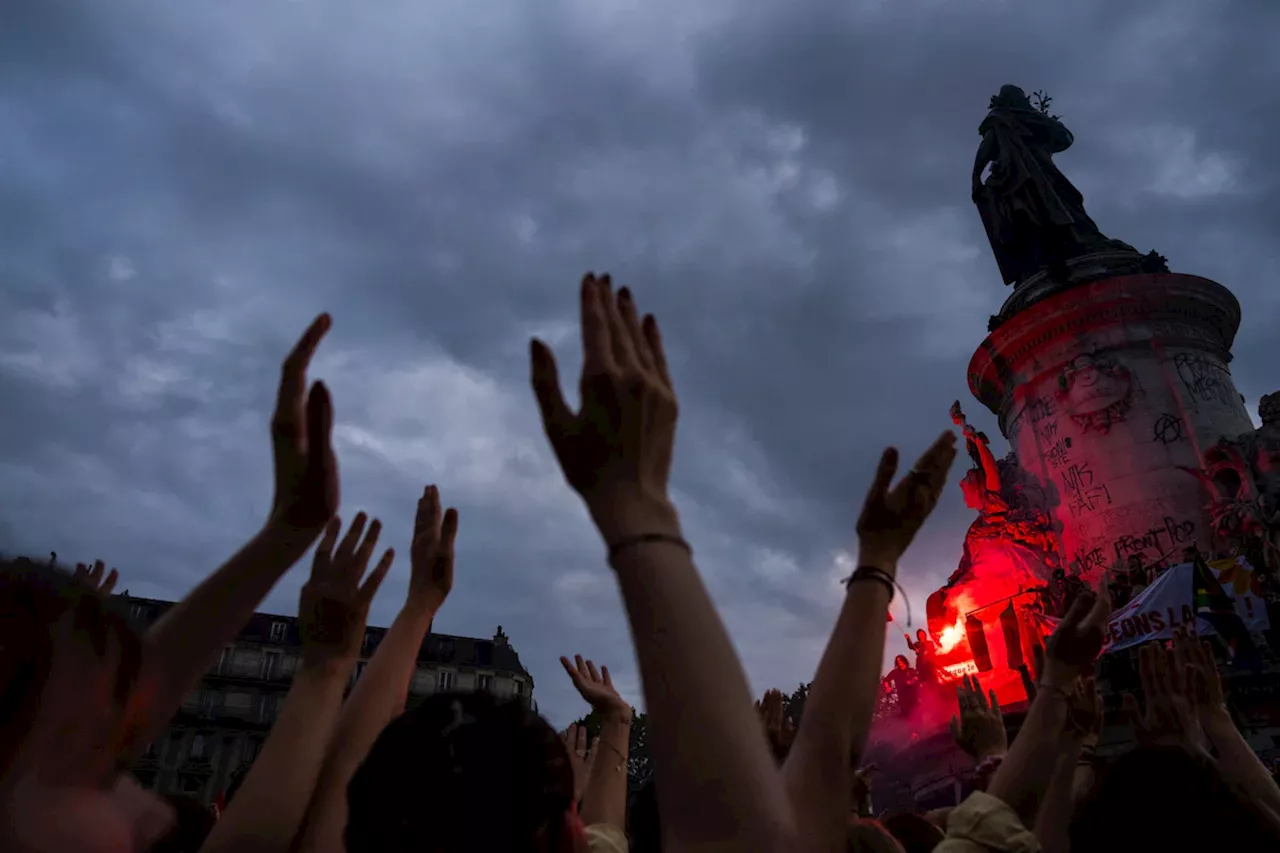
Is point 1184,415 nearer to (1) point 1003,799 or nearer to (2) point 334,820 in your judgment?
(1) point 1003,799

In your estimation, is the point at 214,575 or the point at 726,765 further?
the point at 214,575

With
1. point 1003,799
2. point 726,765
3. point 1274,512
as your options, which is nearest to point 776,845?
point 726,765

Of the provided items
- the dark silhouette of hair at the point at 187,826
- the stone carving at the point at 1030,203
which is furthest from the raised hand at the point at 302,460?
the stone carving at the point at 1030,203

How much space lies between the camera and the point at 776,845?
4.71 feet

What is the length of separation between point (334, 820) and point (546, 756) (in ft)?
2.65

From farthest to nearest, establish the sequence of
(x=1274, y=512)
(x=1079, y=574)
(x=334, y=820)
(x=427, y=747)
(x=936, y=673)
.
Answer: (x=936, y=673) < (x=1079, y=574) < (x=1274, y=512) < (x=334, y=820) < (x=427, y=747)

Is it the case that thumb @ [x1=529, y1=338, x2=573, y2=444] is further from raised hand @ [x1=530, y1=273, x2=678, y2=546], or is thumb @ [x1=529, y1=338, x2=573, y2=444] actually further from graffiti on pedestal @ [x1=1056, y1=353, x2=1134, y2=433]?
graffiti on pedestal @ [x1=1056, y1=353, x2=1134, y2=433]

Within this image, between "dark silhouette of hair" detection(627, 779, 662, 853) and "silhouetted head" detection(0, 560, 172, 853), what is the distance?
5.71 feet

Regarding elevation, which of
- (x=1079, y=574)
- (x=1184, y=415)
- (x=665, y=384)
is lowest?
(x=665, y=384)

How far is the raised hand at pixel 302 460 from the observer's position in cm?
223

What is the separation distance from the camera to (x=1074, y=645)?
12.8 ft

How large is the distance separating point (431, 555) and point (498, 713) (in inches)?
54.9

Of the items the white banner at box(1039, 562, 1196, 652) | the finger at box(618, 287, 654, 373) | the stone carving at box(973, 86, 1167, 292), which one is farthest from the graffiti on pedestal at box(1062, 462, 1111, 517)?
the finger at box(618, 287, 654, 373)

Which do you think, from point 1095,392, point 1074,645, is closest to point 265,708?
point 1095,392
